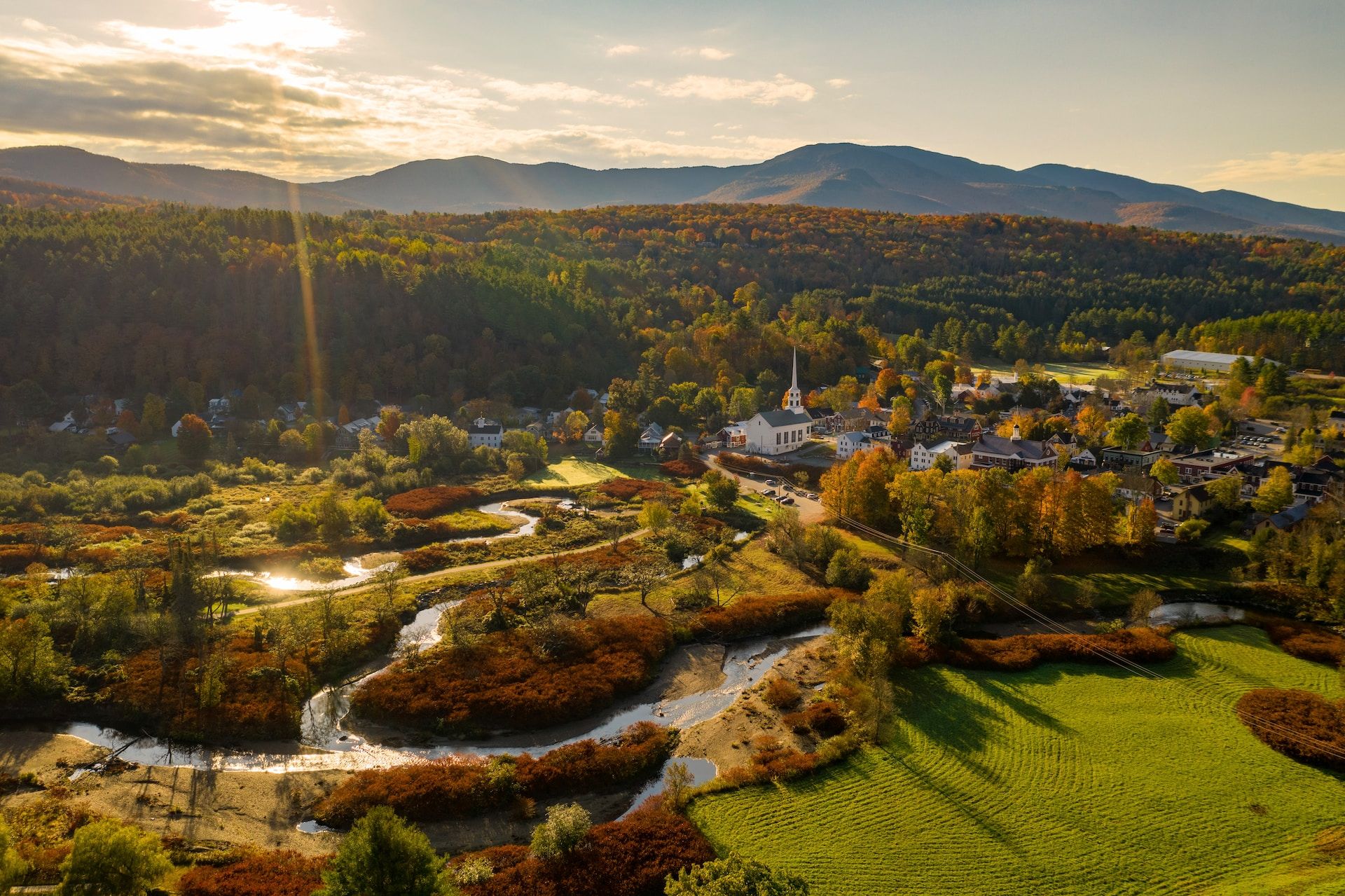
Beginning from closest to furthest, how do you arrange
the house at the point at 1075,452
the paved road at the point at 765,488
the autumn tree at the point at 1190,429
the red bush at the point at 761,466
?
the paved road at the point at 765,488 < the house at the point at 1075,452 < the red bush at the point at 761,466 < the autumn tree at the point at 1190,429

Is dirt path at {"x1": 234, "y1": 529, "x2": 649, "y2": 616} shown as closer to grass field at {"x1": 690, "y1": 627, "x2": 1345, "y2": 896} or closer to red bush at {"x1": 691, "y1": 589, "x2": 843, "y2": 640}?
red bush at {"x1": 691, "y1": 589, "x2": 843, "y2": 640}

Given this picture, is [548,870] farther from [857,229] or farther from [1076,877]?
[857,229]

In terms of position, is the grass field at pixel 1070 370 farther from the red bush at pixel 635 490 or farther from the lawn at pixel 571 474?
the red bush at pixel 635 490

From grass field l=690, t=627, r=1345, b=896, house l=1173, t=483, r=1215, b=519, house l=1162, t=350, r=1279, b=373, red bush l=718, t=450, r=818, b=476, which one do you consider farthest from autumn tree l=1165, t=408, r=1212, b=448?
grass field l=690, t=627, r=1345, b=896

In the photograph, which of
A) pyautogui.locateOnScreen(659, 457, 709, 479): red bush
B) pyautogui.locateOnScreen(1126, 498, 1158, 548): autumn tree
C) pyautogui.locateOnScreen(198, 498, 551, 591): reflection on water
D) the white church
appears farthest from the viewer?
the white church

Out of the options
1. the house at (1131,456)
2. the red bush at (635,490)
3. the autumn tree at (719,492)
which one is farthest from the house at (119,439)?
the house at (1131,456)
